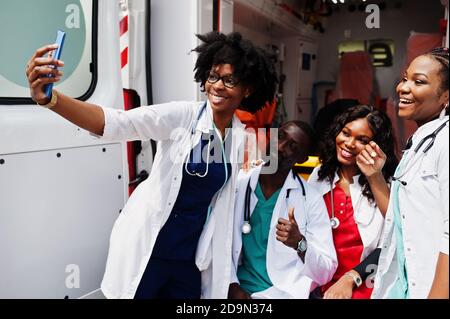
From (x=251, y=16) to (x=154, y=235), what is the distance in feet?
7.45

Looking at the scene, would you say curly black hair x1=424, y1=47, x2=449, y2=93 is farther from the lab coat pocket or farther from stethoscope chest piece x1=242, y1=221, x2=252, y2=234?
stethoscope chest piece x1=242, y1=221, x2=252, y2=234

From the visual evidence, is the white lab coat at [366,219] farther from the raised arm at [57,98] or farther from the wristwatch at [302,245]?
the raised arm at [57,98]

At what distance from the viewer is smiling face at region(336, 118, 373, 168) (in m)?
1.84

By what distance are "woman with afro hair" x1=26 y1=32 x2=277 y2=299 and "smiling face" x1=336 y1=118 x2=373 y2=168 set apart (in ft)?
1.46

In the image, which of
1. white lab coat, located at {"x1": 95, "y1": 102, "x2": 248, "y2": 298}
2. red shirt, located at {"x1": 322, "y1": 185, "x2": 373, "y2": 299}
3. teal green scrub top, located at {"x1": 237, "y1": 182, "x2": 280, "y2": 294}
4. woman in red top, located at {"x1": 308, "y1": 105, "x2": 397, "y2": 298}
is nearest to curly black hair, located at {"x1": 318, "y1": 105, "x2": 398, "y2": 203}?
woman in red top, located at {"x1": 308, "y1": 105, "x2": 397, "y2": 298}

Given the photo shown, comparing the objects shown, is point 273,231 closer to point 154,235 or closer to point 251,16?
point 154,235

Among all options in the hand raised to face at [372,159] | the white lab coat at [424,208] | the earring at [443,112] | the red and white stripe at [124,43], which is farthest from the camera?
the red and white stripe at [124,43]

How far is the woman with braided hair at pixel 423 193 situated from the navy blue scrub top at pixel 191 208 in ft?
2.24

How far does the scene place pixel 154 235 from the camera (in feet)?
5.44

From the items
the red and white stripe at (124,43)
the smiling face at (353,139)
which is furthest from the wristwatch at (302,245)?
the red and white stripe at (124,43)

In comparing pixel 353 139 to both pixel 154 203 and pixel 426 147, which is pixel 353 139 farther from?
pixel 154 203

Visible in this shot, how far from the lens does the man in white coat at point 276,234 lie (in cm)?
175

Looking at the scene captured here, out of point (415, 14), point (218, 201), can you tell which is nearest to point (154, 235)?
point (218, 201)

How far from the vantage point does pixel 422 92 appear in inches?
46.3
